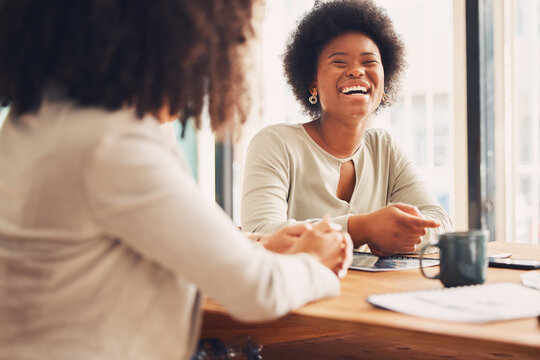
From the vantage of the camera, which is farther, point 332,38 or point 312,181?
point 332,38

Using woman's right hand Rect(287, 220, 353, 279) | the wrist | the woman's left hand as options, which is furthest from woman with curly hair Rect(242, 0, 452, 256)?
woman's right hand Rect(287, 220, 353, 279)

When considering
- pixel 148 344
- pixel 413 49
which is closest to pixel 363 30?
pixel 413 49

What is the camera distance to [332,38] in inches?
77.2

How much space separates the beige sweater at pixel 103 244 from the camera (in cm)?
65

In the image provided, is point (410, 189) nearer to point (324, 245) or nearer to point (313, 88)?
point (313, 88)

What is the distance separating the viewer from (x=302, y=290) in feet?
2.62

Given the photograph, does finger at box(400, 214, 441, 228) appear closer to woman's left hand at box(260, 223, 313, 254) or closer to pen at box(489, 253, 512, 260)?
pen at box(489, 253, 512, 260)

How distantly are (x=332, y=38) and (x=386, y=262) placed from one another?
1.01 meters

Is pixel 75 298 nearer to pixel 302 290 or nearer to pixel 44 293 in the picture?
pixel 44 293

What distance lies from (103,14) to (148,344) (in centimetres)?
42

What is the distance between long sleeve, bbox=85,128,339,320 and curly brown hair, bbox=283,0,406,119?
4.64 ft

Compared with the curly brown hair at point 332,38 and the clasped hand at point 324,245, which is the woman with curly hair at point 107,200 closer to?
the clasped hand at point 324,245

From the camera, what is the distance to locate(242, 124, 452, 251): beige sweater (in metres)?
1.67

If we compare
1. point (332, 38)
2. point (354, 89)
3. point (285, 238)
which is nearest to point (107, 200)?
point (285, 238)
